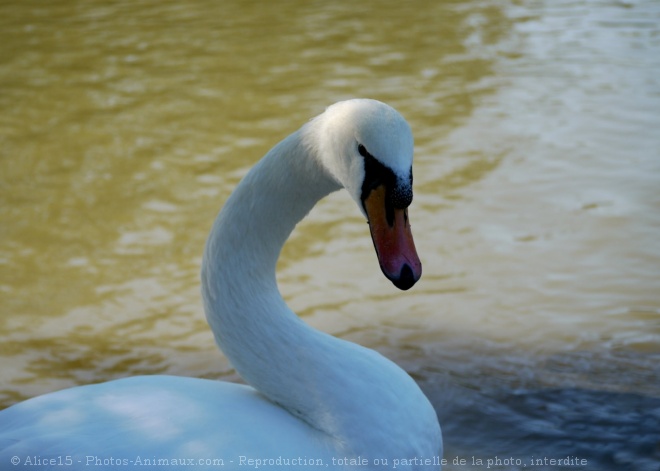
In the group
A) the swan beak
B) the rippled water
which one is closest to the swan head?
the swan beak

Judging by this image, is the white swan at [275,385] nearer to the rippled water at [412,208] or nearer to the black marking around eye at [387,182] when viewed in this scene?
the black marking around eye at [387,182]

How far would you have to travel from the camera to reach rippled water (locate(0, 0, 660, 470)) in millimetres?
3512

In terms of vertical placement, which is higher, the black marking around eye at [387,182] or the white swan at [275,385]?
the black marking around eye at [387,182]

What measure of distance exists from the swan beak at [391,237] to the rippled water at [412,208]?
1201mm

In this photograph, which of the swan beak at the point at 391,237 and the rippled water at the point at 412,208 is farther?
the rippled water at the point at 412,208

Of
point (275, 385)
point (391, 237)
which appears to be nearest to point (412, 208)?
point (275, 385)

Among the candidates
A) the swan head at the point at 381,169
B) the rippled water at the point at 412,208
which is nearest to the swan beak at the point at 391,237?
the swan head at the point at 381,169

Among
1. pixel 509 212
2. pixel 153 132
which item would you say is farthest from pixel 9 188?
pixel 509 212

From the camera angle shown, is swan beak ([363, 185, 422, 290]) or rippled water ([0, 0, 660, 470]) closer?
swan beak ([363, 185, 422, 290])

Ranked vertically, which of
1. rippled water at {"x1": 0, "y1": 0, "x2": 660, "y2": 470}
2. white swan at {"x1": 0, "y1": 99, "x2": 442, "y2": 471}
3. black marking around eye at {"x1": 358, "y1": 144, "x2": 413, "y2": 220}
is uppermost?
black marking around eye at {"x1": 358, "y1": 144, "x2": 413, "y2": 220}

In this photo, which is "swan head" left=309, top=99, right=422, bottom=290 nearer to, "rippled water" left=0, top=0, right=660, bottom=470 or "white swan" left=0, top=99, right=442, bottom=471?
"white swan" left=0, top=99, right=442, bottom=471

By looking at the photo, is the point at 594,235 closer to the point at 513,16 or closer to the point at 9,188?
the point at 9,188

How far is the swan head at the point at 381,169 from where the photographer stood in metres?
2.00

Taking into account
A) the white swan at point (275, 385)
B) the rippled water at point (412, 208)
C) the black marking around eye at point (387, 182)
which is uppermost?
the black marking around eye at point (387, 182)
